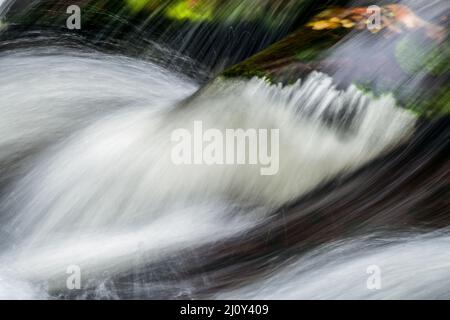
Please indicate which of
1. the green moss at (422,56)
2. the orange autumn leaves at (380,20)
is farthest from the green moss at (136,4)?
the green moss at (422,56)

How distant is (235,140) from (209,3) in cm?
81

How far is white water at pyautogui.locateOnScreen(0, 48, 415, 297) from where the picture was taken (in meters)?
3.80

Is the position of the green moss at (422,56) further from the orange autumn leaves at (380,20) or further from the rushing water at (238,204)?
the rushing water at (238,204)

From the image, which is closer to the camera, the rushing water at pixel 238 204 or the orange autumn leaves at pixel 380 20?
the rushing water at pixel 238 204

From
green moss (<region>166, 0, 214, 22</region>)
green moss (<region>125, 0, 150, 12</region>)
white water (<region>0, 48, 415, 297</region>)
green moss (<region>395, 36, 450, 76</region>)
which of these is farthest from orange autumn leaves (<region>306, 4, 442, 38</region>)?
green moss (<region>125, 0, 150, 12</region>)

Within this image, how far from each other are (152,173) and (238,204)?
459mm

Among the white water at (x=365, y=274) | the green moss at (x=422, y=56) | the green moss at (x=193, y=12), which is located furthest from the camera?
the green moss at (x=193, y=12)

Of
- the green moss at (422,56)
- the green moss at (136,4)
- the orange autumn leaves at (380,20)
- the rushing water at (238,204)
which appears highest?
the green moss at (136,4)

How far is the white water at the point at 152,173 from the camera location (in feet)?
12.5

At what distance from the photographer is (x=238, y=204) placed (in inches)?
151

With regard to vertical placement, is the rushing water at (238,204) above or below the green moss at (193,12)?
below

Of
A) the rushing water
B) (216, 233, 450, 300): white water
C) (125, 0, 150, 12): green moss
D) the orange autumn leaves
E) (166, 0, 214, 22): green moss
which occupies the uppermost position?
(125, 0, 150, 12): green moss

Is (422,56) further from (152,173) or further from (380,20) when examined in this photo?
(152,173)

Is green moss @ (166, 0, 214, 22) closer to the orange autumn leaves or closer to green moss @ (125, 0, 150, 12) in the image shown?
green moss @ (125, 0, 150, 12)
